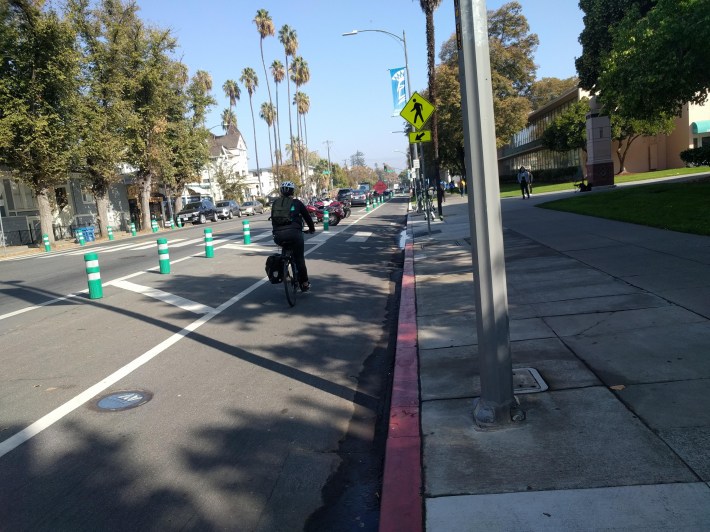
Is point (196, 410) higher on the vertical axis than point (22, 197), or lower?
lower

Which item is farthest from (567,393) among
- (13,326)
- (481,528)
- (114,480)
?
(13,326)

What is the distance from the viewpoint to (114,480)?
4.02 m

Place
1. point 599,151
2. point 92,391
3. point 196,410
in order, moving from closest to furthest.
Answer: point 196,410 → point 92,391 → point 599,151

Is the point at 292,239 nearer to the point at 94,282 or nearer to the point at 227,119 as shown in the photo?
the point at 94,282

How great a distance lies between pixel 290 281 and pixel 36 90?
23.1m

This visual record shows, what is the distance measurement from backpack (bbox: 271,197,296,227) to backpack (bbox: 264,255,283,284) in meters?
0.58

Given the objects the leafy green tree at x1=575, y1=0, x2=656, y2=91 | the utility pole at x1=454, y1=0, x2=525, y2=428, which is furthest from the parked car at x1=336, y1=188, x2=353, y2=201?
→ the utility pole at x1=454, y1=0, x2=525, y2=428

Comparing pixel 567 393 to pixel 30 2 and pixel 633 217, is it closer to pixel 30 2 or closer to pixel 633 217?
pixel 633 217

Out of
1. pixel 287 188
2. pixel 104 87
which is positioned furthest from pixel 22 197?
pixel 287 188

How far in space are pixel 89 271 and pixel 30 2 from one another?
73.6 ft

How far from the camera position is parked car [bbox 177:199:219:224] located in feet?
152

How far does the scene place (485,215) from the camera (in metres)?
4.08

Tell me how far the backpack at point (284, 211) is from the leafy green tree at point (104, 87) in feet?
79.7

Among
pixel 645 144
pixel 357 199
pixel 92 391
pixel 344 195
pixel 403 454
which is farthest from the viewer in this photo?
pixel 357 199
